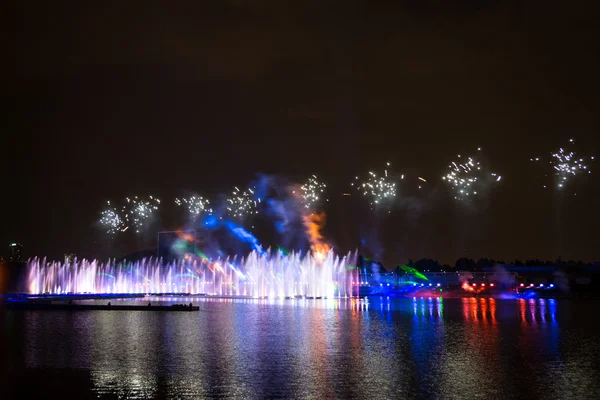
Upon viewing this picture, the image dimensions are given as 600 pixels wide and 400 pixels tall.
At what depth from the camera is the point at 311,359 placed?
23531mm

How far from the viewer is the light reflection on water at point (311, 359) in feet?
59.2

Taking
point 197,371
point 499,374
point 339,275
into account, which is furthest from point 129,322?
point 339,275

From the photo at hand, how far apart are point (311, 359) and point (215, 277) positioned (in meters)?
93.3

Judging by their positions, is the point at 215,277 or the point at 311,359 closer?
the point at 311,359

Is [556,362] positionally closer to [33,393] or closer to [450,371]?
[450,371]

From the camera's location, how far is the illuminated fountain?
3846 inches

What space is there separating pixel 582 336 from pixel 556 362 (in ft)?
35.5

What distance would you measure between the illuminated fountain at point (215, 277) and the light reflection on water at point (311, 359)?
189 feet

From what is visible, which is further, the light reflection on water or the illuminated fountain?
the illuminated fountain

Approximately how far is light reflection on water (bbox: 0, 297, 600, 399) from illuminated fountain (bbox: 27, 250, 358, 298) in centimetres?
5775

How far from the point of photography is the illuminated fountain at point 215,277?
97688 millimetres

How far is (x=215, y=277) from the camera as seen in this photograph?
114875 millimetres

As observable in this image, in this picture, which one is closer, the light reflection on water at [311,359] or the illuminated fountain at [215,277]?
the light reflection on water at [311,359]

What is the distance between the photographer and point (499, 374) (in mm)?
20297
